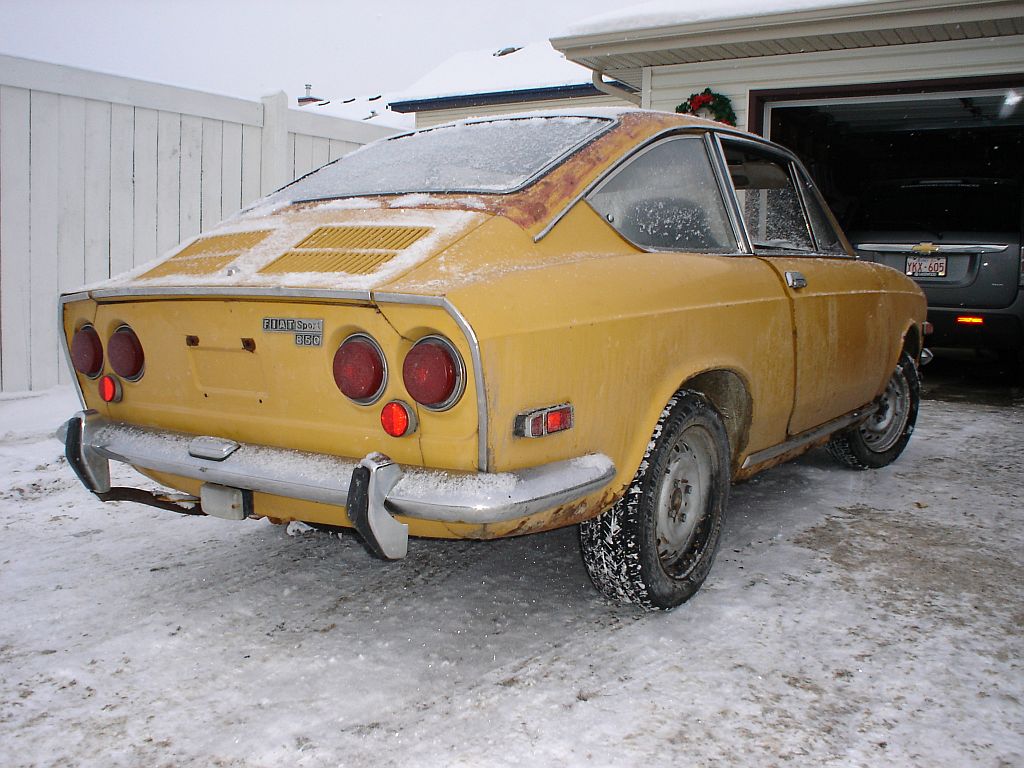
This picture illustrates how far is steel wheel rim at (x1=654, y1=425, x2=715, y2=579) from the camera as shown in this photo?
2.93 meters

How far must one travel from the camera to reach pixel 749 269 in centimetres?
331

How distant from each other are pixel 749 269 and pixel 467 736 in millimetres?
1981

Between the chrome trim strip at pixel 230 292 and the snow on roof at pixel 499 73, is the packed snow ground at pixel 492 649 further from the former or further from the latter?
the snow on roof at pixel 499 73

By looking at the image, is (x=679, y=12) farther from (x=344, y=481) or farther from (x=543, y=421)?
(x=344, y=481)

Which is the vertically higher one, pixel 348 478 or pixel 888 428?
pixel 348 478

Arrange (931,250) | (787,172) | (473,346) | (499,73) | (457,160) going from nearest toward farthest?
(473,346), (457,160), (787,172), (931,250), (499,73)

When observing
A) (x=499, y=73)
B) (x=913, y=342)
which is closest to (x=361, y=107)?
(x=499, y=73)

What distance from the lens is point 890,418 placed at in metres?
4.99

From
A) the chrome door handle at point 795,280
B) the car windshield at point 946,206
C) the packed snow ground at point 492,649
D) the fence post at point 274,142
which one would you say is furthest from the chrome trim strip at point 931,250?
the fence post at point 274,142

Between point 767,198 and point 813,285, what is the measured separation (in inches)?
20.6

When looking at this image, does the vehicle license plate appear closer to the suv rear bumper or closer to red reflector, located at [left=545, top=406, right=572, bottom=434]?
the suv rear bumper

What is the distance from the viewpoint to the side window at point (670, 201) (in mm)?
2922

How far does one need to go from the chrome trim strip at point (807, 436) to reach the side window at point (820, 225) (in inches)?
30.8

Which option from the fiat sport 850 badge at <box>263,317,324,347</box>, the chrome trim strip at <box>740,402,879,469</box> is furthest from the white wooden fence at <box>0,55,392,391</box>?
the chrome trim strip at <box>740,402,879,469</box>
